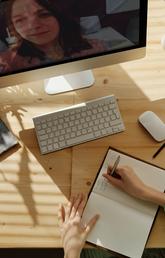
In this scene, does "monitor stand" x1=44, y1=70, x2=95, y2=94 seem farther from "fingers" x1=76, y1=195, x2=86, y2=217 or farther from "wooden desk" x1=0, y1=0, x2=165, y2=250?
"fingers" x1=76, y1=195, x2=86, y2=217

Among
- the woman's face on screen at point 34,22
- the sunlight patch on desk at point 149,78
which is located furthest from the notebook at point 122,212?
the woman's face on screen at point 34,22

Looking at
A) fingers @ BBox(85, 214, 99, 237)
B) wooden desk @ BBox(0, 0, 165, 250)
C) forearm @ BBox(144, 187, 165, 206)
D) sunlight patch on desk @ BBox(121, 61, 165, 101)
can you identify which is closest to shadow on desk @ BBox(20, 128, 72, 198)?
wooden desk @ BBox(0, 0, 165, 250)

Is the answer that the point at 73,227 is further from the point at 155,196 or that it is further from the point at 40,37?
the point at 40,37

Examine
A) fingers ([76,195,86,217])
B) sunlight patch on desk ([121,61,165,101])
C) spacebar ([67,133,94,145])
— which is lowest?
fingers ([76,195,86,217])

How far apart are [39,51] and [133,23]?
268mm

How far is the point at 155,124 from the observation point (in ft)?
3.89

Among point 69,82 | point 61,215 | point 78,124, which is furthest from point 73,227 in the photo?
point 69,82

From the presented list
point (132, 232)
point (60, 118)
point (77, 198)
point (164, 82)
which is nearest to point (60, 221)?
point (77, 198)

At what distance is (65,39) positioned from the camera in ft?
3.47

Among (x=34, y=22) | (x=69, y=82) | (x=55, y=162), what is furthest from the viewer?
(x=69, y=82)

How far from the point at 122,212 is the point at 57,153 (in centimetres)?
26

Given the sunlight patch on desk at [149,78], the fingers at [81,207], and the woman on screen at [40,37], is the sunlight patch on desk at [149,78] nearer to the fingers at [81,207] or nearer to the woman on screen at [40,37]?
the woman on screen at [40,37]

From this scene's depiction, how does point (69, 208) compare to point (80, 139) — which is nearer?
point (69, 208)

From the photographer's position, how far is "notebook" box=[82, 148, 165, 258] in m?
1.01
